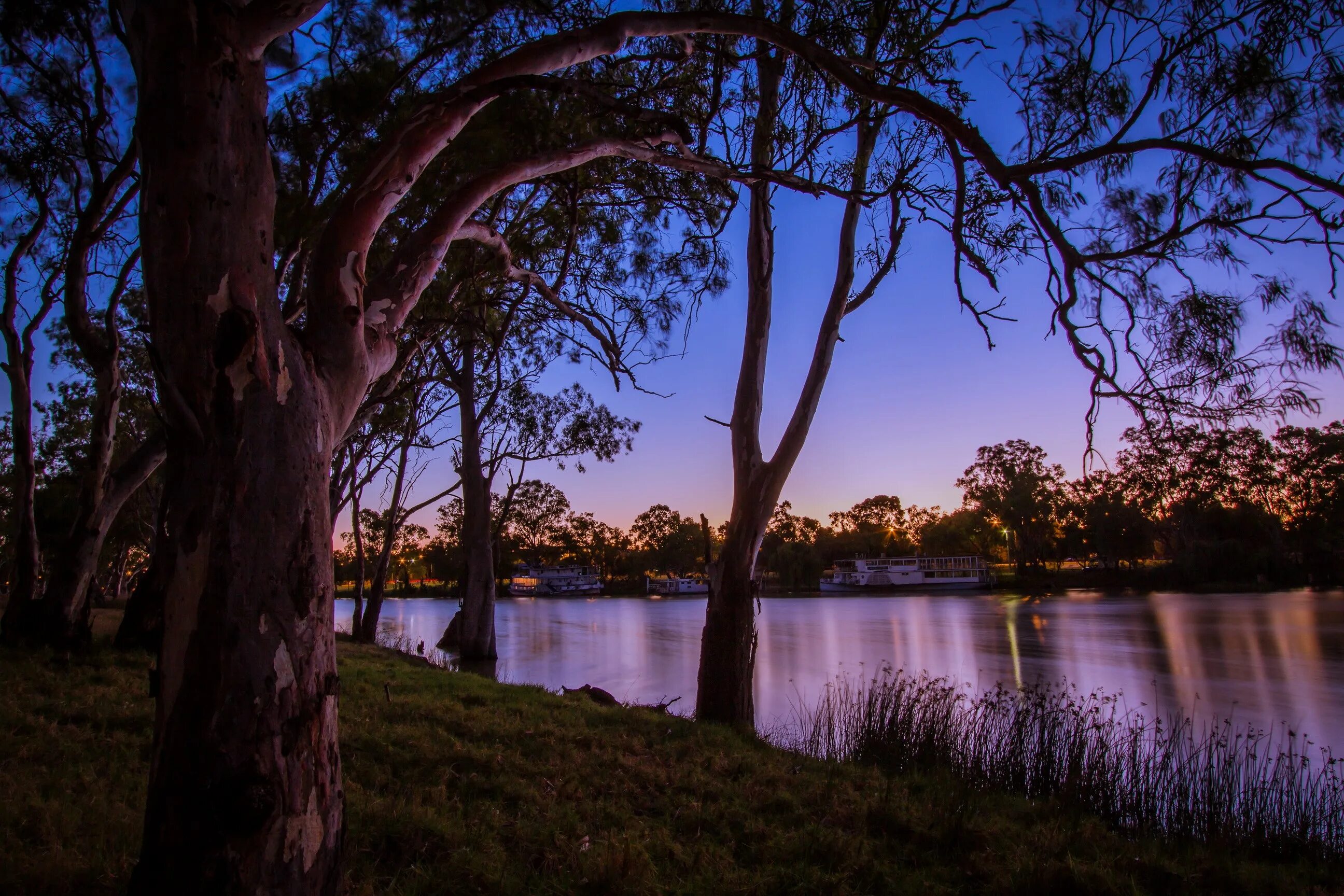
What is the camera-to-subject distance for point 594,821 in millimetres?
2779

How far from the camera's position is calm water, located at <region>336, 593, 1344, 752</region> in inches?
358

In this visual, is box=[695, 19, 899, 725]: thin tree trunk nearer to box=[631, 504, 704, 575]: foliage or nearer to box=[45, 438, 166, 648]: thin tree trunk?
box=[45, 438, 166, 648]: thin tree trunk

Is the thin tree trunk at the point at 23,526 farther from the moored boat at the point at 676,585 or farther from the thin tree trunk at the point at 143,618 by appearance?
the moored boat at the point at 676,585

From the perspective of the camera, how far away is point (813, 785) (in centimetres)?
352

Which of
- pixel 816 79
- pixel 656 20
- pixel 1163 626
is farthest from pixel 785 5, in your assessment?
pixel 1163 626

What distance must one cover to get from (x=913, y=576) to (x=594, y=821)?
1859 inches

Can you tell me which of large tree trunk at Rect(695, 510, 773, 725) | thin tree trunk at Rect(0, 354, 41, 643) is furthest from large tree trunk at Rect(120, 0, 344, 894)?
thin tree trunk at Rect(0, 354, 41, 643)

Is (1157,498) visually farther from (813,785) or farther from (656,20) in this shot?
(656,20)

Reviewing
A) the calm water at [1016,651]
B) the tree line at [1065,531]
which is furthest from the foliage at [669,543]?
the calm water at [1016,651]

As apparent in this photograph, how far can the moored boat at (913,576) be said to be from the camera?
44.1 metres

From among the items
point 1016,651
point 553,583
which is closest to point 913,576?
point 553,583

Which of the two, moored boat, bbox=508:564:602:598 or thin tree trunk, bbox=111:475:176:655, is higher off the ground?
thin tree trunk, bbox=111:475:176:655

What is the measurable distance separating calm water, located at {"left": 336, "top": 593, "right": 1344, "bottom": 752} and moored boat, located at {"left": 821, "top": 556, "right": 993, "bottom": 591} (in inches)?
600

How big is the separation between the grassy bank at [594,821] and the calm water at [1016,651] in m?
3.19
